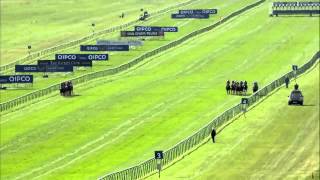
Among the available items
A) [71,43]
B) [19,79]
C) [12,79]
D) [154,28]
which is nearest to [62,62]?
[19,79]

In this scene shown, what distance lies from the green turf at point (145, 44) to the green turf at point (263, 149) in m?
29.0

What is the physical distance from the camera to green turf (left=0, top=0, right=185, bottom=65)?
154625 millimetres

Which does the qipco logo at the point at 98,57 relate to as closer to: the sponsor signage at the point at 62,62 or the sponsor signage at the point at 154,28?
the sponsor signage at the point at 62,62

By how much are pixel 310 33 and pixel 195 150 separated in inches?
3146

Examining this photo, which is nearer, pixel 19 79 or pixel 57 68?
pixel 19 79

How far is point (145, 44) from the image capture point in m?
140

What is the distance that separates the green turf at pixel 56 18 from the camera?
507 ft

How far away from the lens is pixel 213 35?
483 ft

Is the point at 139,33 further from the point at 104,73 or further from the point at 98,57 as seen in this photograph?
the point at 104,73

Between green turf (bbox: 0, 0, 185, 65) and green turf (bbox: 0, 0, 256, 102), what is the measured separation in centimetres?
686

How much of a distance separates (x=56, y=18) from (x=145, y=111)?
303 ft

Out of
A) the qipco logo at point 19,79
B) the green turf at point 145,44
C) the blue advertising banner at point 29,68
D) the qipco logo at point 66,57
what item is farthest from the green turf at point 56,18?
the qipco logo at point 19,79

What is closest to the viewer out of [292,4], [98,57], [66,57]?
[66,57]

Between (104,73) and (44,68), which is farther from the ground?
(44,68)
